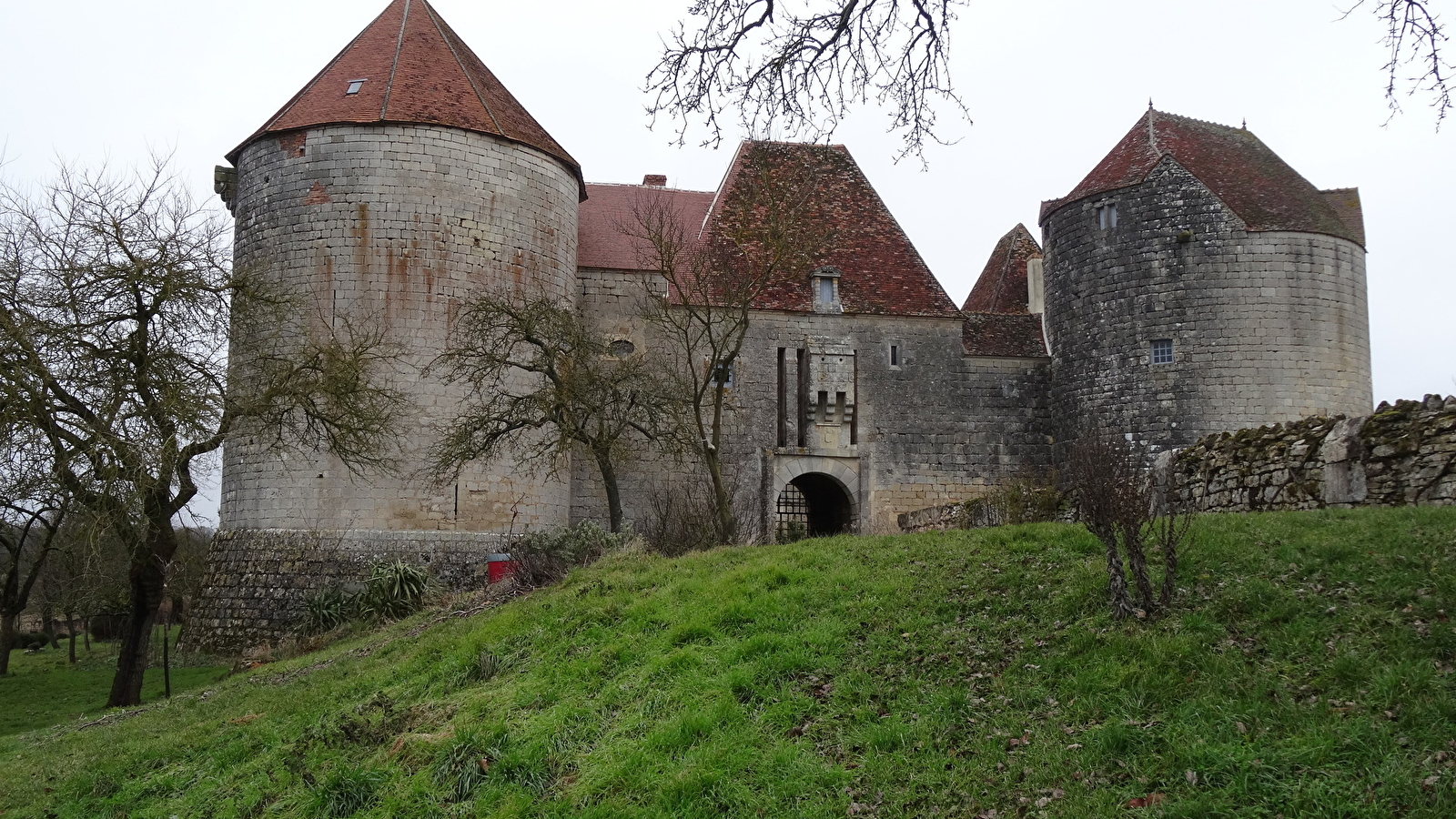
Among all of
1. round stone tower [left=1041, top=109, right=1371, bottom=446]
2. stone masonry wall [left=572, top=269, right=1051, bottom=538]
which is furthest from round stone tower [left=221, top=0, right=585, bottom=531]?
round stone tower [left=1041, top=109, right=1371, bottom=446]

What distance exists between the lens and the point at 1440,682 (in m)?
6.31

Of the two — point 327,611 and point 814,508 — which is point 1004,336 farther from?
point 327,611

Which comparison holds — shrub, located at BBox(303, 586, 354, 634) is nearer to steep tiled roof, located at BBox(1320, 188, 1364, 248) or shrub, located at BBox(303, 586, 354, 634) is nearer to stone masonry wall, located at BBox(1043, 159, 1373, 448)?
stone masonry wall, located at BBox(1043, 159, 1373, 448)

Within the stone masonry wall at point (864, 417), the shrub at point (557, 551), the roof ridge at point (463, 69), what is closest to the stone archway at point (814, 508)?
the stone masonry wall at point (864, 417)

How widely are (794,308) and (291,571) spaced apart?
11.7 meters

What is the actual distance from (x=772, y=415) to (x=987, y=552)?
14.6 m

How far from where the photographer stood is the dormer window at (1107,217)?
25.0m

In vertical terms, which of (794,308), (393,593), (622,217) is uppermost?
(622,217)

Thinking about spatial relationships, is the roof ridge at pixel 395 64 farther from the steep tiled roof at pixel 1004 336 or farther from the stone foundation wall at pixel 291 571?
the steep tiled roof at pixel 1004 336

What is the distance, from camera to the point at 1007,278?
101 ft

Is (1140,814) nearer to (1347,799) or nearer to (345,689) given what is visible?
(1347,799)

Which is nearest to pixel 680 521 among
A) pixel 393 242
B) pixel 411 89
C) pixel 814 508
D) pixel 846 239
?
pixel 814 508

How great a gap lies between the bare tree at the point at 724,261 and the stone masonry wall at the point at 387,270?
3090 mm

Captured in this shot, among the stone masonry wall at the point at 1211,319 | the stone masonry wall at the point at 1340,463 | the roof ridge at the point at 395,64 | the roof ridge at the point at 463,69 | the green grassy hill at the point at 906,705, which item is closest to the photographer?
the green grassy hill at the point at 906,705
